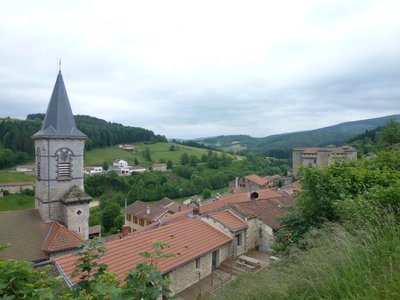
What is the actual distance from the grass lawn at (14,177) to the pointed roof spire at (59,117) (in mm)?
58375

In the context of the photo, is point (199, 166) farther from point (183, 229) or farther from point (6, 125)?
point (183, 229)

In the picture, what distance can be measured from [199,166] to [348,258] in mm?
98190

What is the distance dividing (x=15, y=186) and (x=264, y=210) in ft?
211

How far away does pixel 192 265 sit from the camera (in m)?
11.4

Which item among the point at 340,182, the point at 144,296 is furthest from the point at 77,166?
the point at 144,296

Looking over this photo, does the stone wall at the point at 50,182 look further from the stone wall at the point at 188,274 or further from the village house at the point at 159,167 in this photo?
the village house at the point at 159,167

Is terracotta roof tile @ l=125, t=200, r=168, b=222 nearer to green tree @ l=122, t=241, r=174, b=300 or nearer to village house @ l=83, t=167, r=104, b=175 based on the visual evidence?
green tree @ l=122, t=241, r=174, b=300

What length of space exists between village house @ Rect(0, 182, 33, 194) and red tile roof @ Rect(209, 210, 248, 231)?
62.7m

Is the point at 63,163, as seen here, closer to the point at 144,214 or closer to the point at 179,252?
the point at 179,252


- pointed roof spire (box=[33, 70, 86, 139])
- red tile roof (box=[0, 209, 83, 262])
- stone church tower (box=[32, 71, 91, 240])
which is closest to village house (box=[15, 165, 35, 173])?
stone church tower (box=[32, 71, 91, 240])

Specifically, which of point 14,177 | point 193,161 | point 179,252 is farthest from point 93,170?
point 179,252

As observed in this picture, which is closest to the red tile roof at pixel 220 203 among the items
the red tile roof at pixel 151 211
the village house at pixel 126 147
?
the red tile roof at pixel 151 211

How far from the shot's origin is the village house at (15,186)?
206 ft

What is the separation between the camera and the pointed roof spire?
19.5m
